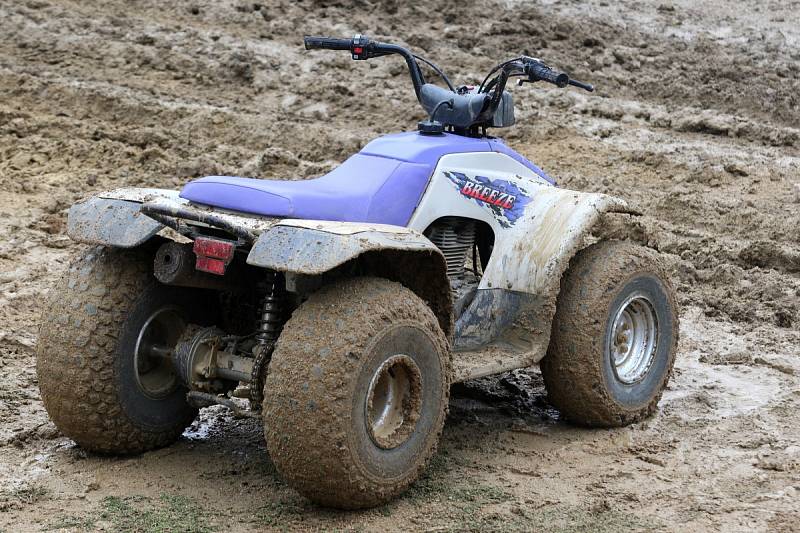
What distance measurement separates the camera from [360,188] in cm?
520

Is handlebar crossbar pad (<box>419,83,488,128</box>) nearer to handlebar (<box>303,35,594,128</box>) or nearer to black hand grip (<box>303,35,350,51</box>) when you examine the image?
handlebar (<box>303,35,594,128</box>)

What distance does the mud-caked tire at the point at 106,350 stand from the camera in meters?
4.98

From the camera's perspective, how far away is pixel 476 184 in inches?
222

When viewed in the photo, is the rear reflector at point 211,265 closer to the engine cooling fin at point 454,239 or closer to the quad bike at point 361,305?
the quad bike at point 361,305

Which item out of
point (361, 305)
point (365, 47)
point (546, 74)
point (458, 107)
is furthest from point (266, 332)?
point (546, 74)

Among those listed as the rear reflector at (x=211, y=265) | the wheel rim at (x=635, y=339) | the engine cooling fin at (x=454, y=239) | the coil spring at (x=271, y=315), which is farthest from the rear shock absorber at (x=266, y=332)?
the wheel rim at (x=635, y=339)

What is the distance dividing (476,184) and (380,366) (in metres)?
1.40

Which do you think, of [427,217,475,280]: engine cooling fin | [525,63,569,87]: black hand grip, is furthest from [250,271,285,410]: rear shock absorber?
[525,63,569,87]: black hand grip

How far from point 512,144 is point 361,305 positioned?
256 inches

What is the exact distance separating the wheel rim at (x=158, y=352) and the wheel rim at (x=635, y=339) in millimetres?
2184

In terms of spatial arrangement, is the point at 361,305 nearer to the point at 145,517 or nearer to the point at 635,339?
the point at 145,517

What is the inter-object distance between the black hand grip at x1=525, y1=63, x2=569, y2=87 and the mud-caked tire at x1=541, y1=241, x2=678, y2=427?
2.74 feet

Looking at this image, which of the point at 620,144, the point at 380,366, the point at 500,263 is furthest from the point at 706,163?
the point at 380,366

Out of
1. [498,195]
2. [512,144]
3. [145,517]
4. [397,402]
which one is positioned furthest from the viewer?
[512,144]
